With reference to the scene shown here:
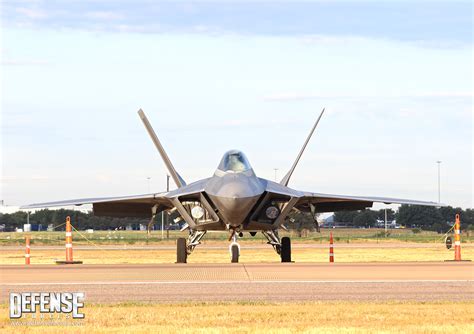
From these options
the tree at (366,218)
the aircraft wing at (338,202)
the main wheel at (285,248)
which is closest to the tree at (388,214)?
the tree at (366,218)

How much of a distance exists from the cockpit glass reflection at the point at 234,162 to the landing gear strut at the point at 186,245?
2.49m

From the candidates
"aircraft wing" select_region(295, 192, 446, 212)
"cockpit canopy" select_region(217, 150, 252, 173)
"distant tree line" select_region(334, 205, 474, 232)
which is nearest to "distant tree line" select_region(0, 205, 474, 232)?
"distant tree line" select_region(334, 205, 474, 232)

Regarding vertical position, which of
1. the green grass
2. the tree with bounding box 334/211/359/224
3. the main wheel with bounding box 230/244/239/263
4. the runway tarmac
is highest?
the tree with bounding box 334/211/359/224

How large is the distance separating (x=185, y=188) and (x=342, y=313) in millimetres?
16017

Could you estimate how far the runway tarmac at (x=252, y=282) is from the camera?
13.8m

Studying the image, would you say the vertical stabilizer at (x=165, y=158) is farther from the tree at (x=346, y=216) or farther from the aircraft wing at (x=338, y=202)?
the tree at (x=346, y=216)

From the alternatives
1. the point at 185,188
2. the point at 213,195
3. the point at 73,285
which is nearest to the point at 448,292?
the point at 73,285

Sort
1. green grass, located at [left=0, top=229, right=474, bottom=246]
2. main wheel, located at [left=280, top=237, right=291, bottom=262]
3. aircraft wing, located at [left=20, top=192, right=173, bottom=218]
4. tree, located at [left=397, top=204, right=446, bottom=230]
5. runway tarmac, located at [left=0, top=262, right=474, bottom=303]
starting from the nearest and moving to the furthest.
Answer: runway tarmac, located at [left=0, top=262, right=474, bottom=303], main wheel, located at [left=280, top=237, right=291, bottom=262], aircraft wing, located at [left=20, top=192, right=173, bottom=218], green grass, located at [left=0, top=229, right=474, bottom=246], tree, located at [left=397, top=204, right=446, bottom=230]

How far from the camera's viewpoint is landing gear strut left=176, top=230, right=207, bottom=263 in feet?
87.4

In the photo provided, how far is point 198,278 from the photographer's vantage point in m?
17.0

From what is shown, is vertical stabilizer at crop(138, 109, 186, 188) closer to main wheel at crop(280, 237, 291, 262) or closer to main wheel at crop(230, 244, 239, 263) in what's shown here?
main wheel at crop(280, 237, 291, 262)

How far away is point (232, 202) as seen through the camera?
2502 cm

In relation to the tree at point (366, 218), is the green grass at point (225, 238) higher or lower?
lower

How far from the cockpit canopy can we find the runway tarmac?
5.44 m
